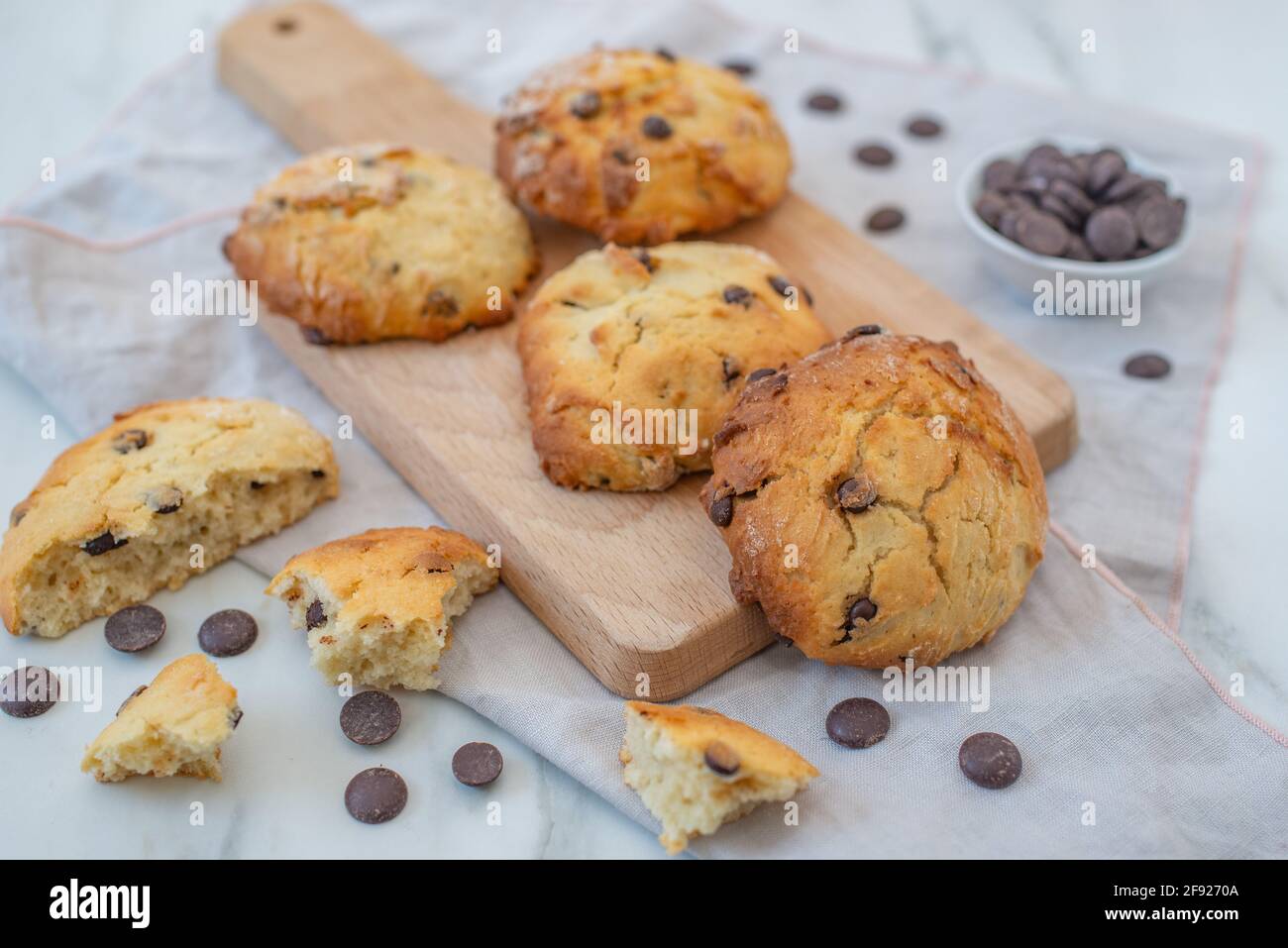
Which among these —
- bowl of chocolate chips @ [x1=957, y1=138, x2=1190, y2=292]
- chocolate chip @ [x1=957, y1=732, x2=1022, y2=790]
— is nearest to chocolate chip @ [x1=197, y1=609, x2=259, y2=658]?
chocolate chip @ [x1=957, y1=732, x2=1022, y2=790]

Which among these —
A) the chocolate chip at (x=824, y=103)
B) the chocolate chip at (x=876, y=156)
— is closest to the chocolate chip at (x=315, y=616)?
the chocolate chip at (x=876, y=156)

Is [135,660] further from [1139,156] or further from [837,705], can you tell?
[1139,156]

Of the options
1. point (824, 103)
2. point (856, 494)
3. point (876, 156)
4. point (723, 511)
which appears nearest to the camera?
point (856, 494)

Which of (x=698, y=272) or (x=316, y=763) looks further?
(x=698, y=272)

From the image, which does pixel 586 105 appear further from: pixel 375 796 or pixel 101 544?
pixel 375 796

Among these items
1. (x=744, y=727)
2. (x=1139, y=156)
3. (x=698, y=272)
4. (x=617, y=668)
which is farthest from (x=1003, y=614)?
(x=1139, y=156)

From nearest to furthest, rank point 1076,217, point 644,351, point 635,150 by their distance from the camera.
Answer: point 644,351
point 635,150
point 1076,217

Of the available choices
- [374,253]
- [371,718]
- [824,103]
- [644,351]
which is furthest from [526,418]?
[824,103]

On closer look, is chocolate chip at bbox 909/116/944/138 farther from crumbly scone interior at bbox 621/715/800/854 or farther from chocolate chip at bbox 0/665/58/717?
chocolate chip at bbox 0/665/58/717
